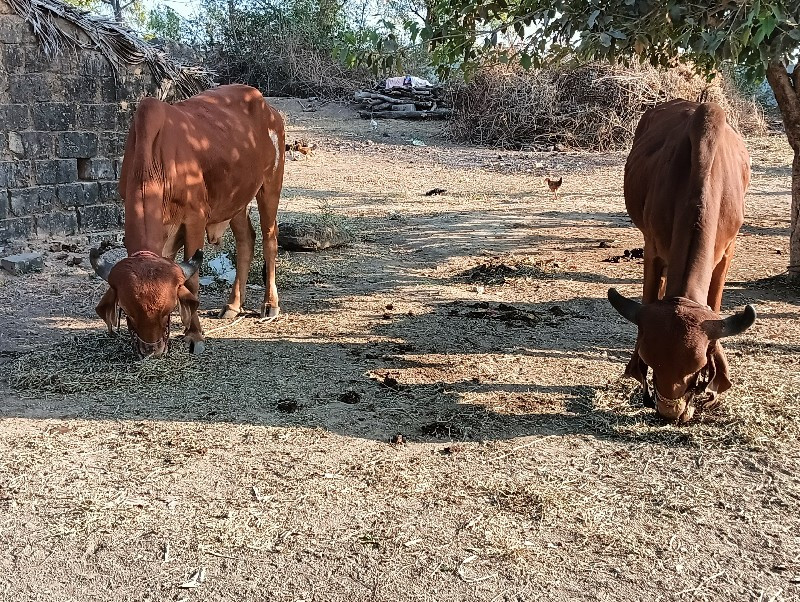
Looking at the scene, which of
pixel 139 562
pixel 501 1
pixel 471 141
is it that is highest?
pixel 501 1

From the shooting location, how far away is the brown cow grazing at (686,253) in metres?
3.93

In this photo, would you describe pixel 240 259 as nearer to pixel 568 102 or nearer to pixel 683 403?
pixel 683 403

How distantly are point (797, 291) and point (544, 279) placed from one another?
91.8 inches

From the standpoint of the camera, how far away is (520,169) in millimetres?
16688

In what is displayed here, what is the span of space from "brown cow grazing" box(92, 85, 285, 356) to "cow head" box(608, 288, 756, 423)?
2.83m

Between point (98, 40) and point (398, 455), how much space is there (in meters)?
7.15

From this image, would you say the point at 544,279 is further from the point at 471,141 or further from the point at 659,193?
the point at 471,141

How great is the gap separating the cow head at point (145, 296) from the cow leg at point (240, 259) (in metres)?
1.66

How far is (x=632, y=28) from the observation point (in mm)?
4910

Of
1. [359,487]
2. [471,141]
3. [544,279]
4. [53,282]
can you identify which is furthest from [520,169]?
[359,487]

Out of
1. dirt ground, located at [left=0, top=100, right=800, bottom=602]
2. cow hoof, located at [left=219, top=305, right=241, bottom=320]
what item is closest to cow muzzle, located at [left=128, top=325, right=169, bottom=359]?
dirt ground, located at [left=0, top=100, right=800, bottom=602]

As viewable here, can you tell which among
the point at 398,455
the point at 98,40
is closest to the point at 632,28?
the point at 398,455

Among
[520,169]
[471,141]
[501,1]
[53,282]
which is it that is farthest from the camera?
[471,141]

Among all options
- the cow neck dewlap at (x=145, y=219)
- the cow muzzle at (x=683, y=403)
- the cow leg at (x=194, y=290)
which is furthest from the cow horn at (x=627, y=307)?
the cow neck dewlap at (x=145, y=219)
